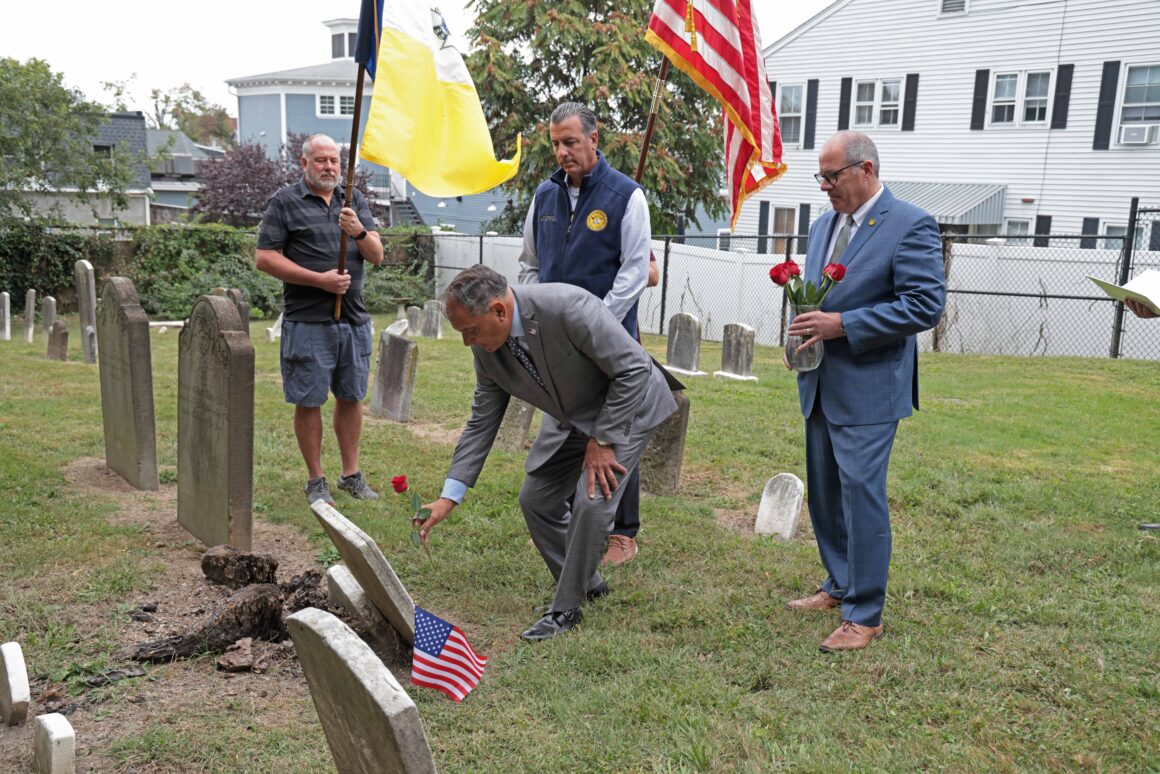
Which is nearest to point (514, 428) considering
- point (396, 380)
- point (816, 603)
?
point (396, 380)

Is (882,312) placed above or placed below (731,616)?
above

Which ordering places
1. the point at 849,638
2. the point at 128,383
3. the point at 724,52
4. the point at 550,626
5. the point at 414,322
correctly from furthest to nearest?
the point at 414,322 < the point at 128,383 < the point at 724,52 < the point at 550,626 < the point at 849,638

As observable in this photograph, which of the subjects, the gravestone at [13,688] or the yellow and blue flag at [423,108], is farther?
the yellow and blue flag at [423,108]

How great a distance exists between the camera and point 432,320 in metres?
16.0

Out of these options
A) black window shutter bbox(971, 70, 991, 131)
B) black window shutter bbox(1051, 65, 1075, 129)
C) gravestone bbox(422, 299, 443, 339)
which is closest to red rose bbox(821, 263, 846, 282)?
gravestone bbox(422, 299, 443, 339)

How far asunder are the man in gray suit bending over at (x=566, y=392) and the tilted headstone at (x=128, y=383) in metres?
2.89

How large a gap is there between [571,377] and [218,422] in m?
2.13

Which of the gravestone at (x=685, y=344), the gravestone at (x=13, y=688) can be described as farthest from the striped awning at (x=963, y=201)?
the gravestone at (x=13, y=688)

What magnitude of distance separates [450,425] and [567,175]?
4186 mm

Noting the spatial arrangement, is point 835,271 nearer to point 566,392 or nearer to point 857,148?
point 857,148

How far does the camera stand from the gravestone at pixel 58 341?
40.7 ft

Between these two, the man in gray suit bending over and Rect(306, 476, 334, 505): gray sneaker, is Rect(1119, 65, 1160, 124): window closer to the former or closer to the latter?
the man in gray suit bending over

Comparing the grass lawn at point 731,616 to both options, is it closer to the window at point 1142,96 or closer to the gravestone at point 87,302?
the gravestone at point 87,302

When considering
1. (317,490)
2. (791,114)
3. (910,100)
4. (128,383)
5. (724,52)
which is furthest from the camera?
(791,114)
